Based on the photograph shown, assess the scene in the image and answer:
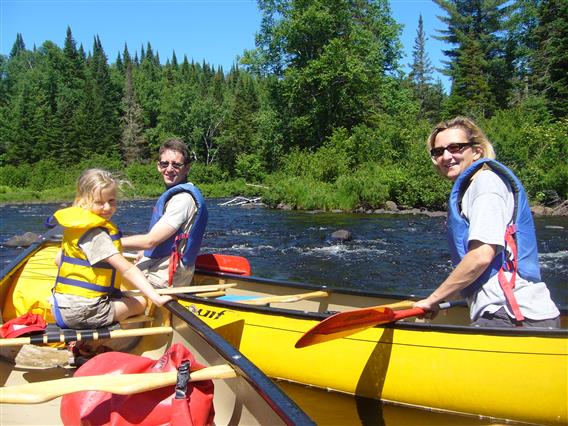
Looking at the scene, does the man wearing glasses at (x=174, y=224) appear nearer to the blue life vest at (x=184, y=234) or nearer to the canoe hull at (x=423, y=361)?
the blue life vest at (x=184, y=234)

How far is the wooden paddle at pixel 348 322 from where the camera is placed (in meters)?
3.09

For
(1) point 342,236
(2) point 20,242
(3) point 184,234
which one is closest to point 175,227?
(3) point 184,234

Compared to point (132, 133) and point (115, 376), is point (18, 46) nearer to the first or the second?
point (132, 133)

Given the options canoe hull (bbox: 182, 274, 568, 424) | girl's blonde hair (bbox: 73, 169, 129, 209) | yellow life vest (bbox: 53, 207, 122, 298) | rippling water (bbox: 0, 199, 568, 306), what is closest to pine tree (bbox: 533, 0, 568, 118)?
rippling water (bbox: 0, 199, 568, 306)

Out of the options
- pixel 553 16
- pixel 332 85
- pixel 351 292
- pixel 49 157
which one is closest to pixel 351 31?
pixel 332 85

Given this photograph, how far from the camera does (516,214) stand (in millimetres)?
2641

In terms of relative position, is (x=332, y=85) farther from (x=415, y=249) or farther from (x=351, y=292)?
(x=351, y=292)

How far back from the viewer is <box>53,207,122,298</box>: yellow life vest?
301 centimetres

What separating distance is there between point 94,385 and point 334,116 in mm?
27805

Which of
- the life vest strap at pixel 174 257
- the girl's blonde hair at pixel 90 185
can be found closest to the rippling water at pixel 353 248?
the life vest strap at pixel 174 257

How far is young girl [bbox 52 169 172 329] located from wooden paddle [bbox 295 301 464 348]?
36.3 inches

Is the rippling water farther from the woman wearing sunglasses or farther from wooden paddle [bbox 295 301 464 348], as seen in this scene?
the woman wearing sunglasses

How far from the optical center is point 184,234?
3.90 m

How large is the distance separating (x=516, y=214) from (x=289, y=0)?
1105 inches
